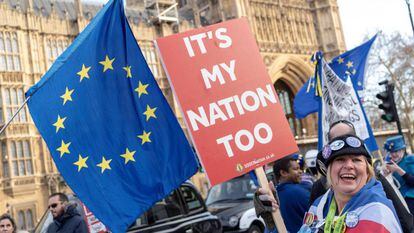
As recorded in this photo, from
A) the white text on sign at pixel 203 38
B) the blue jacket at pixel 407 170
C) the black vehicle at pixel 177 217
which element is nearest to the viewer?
the white text on sign at pixel 203 38

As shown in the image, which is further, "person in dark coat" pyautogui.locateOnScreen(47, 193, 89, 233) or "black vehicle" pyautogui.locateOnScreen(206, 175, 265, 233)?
"black vehicle" pyautogui.locateOnScreen(206, 175, 265, 233)

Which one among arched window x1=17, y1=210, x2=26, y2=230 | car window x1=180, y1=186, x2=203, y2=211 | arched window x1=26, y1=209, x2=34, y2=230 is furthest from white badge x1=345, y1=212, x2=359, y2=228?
arched window x1=26, y1=209, x2=34, y2=230

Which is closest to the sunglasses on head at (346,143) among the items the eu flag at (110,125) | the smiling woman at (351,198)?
the smiling woman at (351,198)

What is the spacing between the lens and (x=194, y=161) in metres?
4.00

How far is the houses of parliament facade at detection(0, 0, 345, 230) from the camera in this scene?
23062 mm

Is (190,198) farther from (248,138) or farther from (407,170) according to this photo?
(248,138)

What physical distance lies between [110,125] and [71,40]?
24.9 metres

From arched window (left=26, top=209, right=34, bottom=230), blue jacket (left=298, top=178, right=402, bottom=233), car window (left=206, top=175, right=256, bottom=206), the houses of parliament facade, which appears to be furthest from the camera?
the houses of parliament facade

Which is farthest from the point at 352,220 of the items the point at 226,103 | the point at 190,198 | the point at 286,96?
the point at 286,96

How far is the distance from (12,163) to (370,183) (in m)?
23.4

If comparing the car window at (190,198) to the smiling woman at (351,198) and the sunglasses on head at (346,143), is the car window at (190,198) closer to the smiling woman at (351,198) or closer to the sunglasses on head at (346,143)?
the smiling woman at (351,198)

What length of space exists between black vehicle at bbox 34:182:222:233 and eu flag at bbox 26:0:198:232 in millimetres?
3076

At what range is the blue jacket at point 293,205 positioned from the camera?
3.57m

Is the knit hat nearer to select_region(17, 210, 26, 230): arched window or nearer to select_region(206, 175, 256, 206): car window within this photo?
select_region(206, 175, 256, 206): car window
